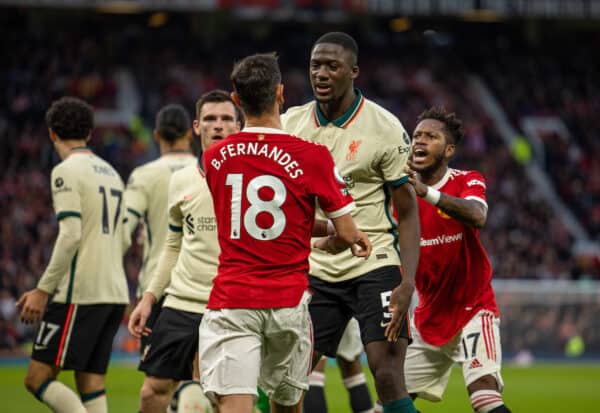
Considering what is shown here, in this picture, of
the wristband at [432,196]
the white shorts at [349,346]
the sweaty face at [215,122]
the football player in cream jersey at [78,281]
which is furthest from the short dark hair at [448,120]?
the football player in cream jersey at [78,281]

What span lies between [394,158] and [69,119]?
8.25 ft

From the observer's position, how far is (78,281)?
269 inches

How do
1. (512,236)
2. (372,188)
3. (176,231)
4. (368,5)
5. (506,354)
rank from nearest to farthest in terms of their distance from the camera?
(372,188) < (176,231) < (506,354) < (512,236) < (368,5)

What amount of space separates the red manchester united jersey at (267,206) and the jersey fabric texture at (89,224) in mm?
2328

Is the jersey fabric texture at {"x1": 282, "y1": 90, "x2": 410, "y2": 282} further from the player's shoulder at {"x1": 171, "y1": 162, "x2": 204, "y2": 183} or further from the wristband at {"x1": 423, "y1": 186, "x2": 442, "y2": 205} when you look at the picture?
the player's shoulder at {"x1": 171, "y1": 162, "x2": 204, "y2": 183}

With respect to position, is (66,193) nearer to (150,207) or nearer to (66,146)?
(66,146)

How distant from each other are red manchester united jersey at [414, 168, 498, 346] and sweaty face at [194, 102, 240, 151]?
138cm

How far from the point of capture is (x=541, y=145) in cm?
2867

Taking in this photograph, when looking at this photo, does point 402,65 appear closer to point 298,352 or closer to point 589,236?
point 589,236

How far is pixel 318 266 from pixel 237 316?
4.37 feet

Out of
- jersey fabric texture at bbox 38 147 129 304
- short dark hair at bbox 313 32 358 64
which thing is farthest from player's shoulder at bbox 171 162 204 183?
short dark hair at bbox 313 32 358 64

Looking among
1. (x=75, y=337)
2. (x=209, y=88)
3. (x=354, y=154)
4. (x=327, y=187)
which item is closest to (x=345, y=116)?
(x=354, y=154)

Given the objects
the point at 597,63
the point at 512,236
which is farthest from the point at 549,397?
the point at 597,63

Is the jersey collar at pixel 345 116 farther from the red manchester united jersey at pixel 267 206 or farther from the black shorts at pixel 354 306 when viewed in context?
the red manchester united jersey at pixel 267 206
